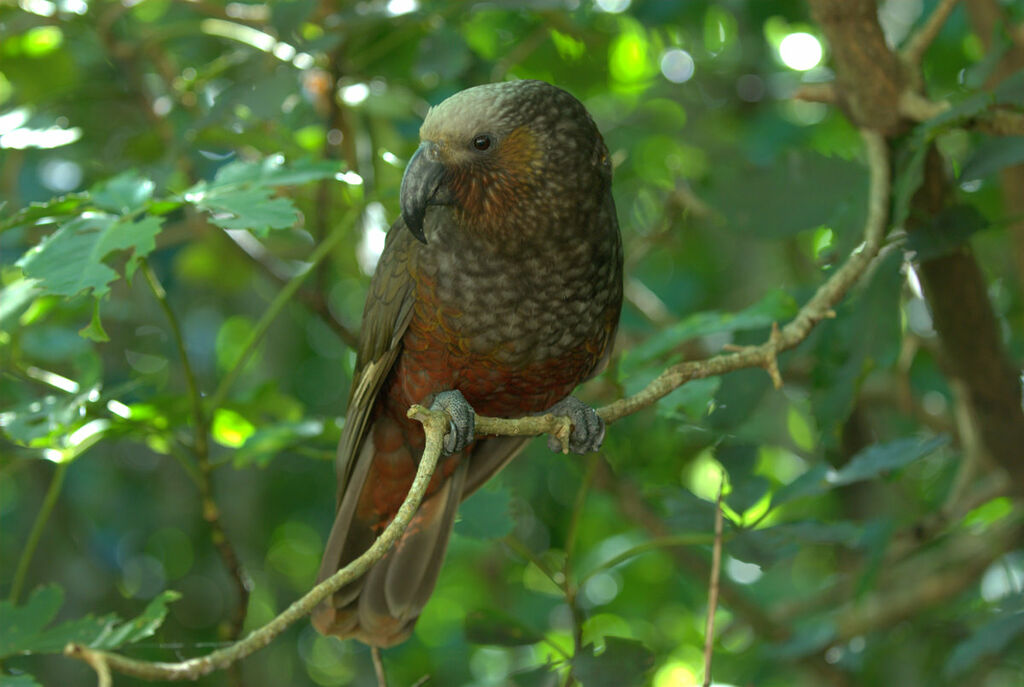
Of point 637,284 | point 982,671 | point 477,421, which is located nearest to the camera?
point 477,421

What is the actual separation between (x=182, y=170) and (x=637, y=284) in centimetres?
188

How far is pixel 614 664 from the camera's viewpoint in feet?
7.16

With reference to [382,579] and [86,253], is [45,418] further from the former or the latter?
[382,579]

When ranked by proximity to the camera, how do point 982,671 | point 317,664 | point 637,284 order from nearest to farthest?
point 982,671 < point 637,284 < point 317,664

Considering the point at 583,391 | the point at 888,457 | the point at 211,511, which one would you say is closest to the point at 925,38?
the point at 888,457

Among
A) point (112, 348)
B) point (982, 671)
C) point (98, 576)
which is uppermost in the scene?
point (112, 348)

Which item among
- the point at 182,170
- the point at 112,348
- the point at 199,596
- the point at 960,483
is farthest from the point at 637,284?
the point at 199,596

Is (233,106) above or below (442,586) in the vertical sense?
above

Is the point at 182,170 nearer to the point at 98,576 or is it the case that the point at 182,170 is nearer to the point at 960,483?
the point at 98,576

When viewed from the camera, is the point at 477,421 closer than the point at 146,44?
Yes

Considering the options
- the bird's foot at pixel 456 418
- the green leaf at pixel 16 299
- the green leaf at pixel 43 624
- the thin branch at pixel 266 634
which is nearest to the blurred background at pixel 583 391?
the green leaf at pixel 16 299

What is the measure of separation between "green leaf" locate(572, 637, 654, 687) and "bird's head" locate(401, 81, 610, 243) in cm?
100

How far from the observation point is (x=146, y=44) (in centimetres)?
307

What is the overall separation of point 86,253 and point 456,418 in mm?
893
